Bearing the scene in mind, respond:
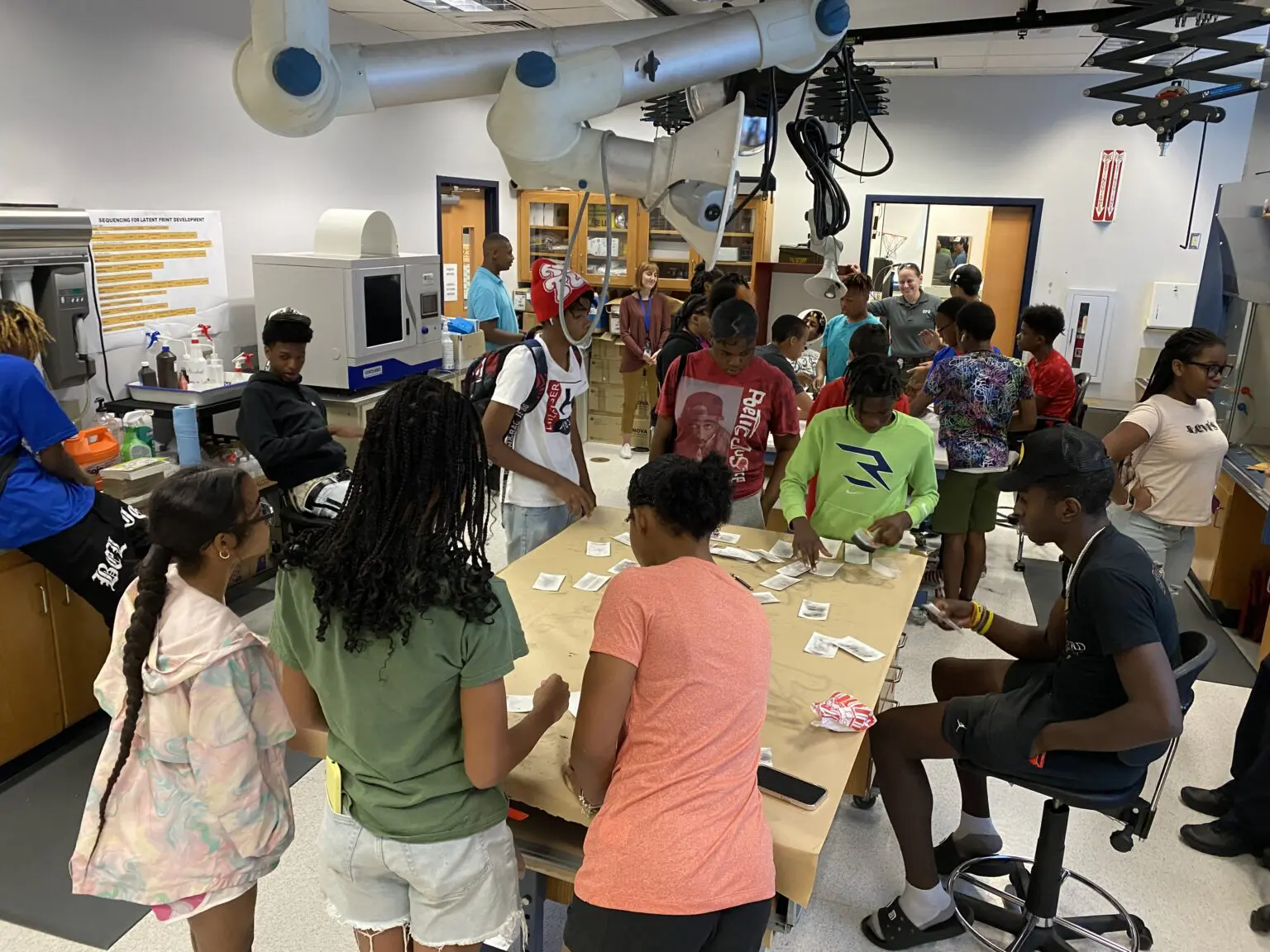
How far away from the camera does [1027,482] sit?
6.65ft

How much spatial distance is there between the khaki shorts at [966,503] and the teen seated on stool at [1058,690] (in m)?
1.86

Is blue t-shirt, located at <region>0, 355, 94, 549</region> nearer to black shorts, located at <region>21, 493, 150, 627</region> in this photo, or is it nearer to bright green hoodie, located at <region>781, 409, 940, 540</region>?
black shorts, located at <region>21, 493, 150, 627</region>

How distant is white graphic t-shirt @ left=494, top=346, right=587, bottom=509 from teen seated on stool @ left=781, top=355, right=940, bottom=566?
79 cm

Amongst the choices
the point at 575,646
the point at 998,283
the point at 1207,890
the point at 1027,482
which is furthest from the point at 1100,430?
the point at 575,646

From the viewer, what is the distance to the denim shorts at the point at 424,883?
5.05ft

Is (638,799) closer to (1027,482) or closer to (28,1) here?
(1027,482)

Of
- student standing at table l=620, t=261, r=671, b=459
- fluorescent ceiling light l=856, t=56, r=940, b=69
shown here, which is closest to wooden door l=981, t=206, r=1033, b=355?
fluorescent ceiling light l=856, t=56, r=940, b=69

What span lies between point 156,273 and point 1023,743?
456 cm

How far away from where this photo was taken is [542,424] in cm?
298

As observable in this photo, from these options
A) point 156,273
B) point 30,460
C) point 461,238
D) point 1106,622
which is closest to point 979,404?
point 1106,622

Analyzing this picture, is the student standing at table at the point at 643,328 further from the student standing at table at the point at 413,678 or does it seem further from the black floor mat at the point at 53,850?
the student standing at table at the point at 413,678

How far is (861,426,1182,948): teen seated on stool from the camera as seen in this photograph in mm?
1818

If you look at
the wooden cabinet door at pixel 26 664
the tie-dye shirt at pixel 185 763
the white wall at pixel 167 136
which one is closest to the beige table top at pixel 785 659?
the tie-dye shirt at pixel 185 763

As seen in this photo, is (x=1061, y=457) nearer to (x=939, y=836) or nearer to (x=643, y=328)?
(x=939, y=836)
